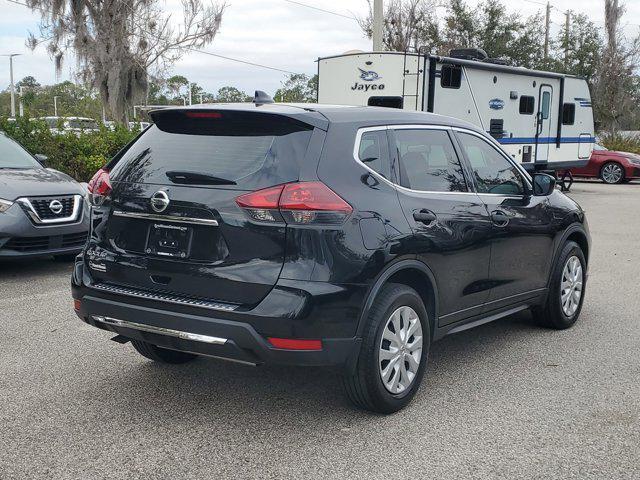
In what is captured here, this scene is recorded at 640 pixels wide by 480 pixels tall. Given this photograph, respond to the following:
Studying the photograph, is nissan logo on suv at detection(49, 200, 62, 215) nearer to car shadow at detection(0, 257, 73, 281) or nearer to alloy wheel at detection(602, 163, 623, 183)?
car shadow at detection(0, 257, 73, 281)

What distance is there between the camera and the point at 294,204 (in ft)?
12.9

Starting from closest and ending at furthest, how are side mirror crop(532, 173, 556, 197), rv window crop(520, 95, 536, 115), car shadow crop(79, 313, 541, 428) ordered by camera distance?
1. car shadow crop(79, 313, 541, 428)
2. side mirror crop(532, 173, 556, 197)
3. rv window crop(520, 95, 536, 115)

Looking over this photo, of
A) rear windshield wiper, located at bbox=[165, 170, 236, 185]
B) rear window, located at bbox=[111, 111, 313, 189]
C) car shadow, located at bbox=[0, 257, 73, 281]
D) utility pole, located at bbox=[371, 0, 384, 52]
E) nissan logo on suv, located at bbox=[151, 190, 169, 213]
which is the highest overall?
utility pole, located at bbox=[371, 0, 384, 52]

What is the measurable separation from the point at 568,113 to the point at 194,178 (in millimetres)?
17497

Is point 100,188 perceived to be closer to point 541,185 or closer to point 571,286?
point 541,185

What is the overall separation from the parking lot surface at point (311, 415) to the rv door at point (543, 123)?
12.8 metres

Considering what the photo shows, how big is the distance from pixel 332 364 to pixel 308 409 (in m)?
0.62

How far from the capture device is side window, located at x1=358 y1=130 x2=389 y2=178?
4367 millimetres

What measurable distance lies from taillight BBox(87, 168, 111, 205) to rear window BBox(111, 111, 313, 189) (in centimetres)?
6

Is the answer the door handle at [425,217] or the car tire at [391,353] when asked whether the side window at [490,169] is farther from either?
the car tire at [391,353]

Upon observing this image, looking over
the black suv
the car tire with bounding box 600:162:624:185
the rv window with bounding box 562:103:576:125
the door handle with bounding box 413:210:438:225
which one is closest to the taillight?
the black suv

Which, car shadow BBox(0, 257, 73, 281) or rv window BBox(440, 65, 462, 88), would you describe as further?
rv window BBox(440, 65, 462, 88)

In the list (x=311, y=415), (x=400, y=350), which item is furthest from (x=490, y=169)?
(x=311, y=415)

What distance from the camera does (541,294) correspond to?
6.07 metres
